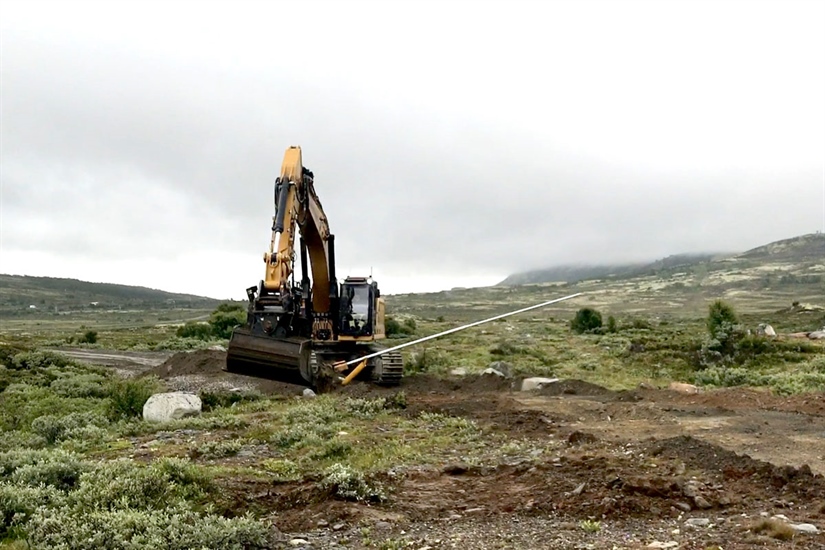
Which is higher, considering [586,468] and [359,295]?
[359,295]

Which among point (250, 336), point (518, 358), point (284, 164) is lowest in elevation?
point (518, 358)

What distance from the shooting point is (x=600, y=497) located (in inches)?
305

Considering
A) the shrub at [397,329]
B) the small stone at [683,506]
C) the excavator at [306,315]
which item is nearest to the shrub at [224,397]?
the excavator at [306,315]

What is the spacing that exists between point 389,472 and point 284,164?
11.4 m

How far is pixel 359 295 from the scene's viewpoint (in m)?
22.1

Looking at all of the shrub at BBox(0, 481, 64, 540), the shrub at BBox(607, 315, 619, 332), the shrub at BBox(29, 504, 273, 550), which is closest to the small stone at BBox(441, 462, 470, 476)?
the shrub at BBox(29, 504, 273, 550)

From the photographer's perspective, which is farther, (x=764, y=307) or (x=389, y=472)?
(x=764, y=307)

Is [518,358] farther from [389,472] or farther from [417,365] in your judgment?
[389,472]

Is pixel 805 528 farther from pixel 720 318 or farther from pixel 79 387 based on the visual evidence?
pixel 720 318

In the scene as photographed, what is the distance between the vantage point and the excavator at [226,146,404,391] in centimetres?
1766

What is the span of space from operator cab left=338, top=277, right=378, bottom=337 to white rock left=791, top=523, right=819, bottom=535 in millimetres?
15745

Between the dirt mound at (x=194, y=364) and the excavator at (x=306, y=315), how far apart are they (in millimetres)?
5944

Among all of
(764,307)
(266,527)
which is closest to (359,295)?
(266,527)

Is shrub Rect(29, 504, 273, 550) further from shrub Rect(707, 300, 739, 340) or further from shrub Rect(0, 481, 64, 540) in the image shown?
shrub Rect(707, 300, 739, 340)
